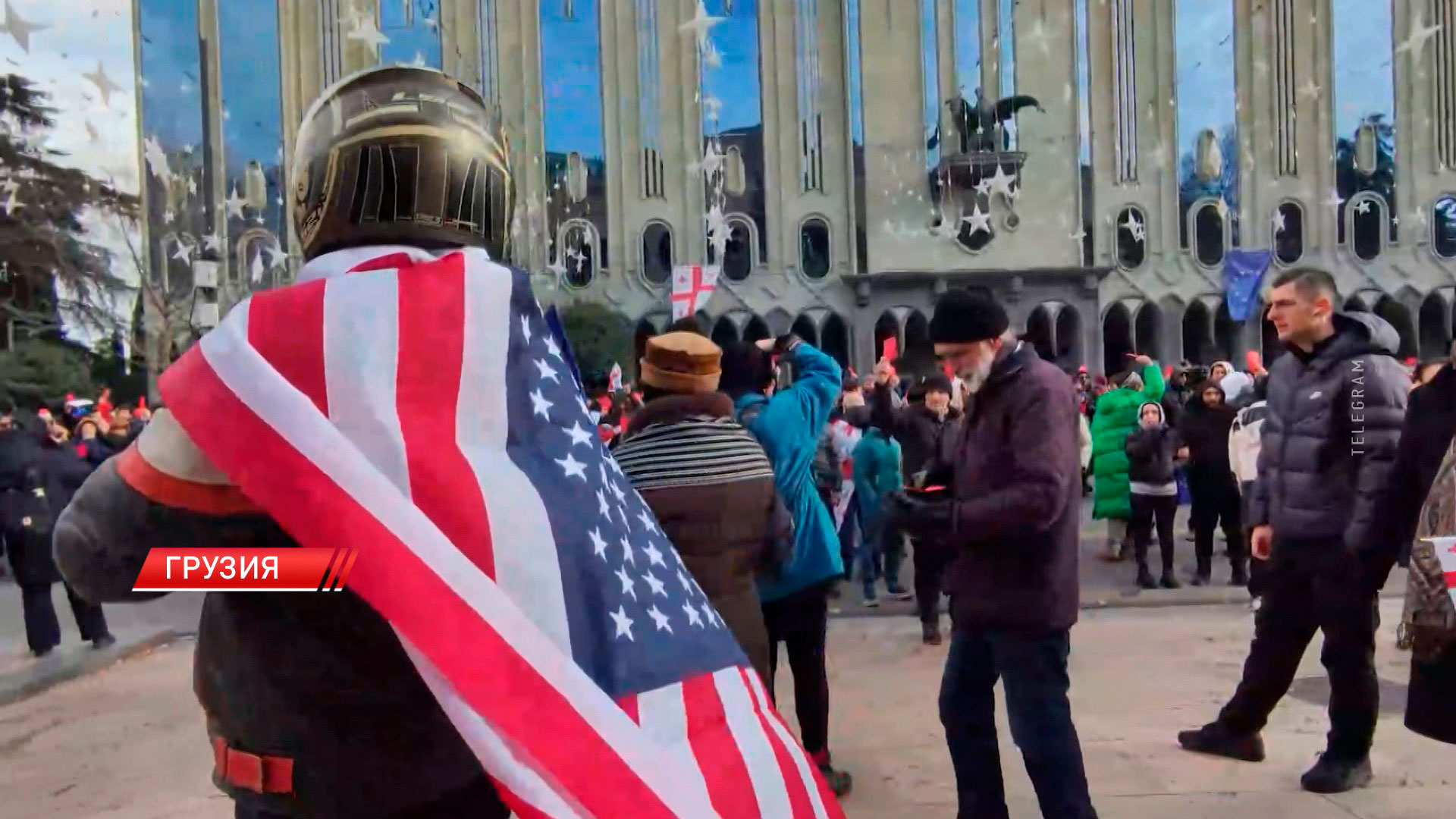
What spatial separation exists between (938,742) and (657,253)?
72.2 feet

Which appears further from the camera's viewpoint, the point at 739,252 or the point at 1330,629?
the point at 739,252

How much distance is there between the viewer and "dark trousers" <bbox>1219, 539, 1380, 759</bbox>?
4094 mm

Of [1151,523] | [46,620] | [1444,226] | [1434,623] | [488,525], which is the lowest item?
[46,620]

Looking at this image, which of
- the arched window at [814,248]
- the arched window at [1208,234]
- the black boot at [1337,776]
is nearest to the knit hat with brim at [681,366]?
the black boot at [1337,776]

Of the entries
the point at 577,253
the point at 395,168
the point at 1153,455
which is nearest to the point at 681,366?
the point at 395,168

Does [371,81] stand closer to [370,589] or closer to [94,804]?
[370,589]

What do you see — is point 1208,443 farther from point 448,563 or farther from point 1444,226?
point 1444,226

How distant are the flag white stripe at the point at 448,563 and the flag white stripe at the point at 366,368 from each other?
3 cm

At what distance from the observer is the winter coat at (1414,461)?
330cm

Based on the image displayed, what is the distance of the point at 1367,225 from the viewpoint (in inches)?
1053

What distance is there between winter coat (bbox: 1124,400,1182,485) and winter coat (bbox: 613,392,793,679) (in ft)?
20.7

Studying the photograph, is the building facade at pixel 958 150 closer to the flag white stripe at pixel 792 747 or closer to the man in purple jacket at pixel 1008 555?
the man in purple jacket at pixel 1008 555

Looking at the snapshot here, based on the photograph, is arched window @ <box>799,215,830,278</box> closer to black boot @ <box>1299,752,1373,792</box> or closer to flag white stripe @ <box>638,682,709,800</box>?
black boot @ <box>1299,752,1373,792</box>

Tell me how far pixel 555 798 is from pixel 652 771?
4.6 inches
